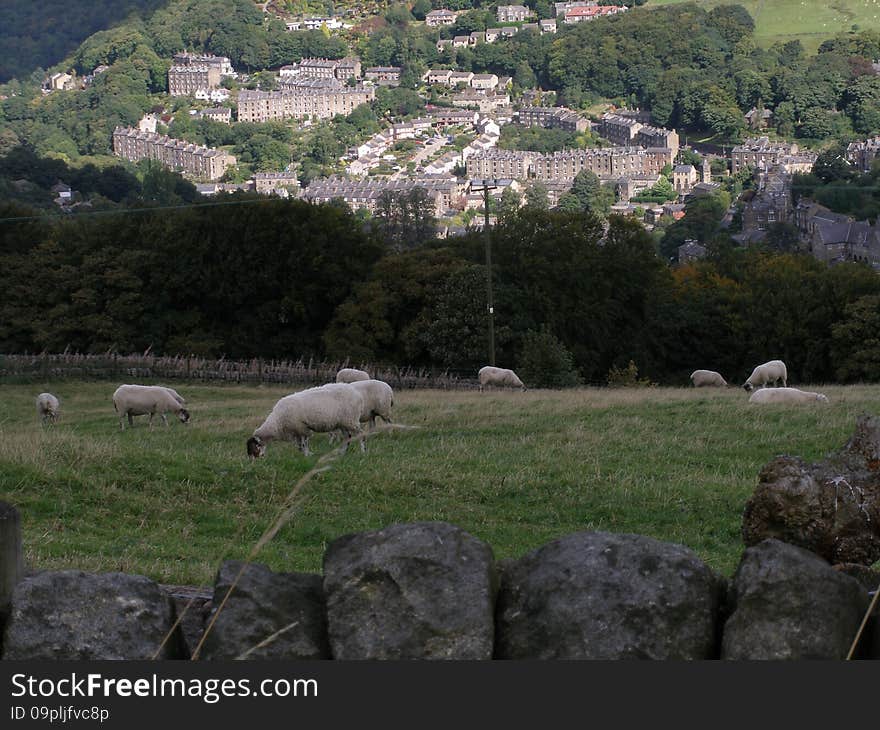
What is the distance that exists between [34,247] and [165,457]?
1760 inches

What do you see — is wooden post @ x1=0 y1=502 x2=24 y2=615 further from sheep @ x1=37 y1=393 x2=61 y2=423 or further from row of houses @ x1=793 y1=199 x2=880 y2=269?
row of houses @ x1=793 y1=199 x2=880 y2=269

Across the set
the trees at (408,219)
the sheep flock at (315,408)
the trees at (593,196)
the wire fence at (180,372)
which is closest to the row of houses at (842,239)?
the trees at (408,219)

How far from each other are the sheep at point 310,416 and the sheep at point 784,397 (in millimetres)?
7216

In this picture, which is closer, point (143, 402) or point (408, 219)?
point (143, 402)

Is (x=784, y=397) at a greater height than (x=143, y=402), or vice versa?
(x=784, y=397)

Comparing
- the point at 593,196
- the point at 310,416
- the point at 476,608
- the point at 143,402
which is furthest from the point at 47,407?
the point at 593,196

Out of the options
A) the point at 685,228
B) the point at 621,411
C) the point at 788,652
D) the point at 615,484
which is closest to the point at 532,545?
the point at 615,484

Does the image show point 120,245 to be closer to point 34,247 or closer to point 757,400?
point 34,247

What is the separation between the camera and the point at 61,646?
4773mm

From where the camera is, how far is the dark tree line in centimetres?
4828

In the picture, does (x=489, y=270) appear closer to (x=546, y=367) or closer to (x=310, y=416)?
(x=546, y=367)

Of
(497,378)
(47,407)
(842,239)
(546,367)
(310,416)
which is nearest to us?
(310,416)

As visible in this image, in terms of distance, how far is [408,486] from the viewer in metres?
12.6

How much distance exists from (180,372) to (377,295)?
37.0ft
